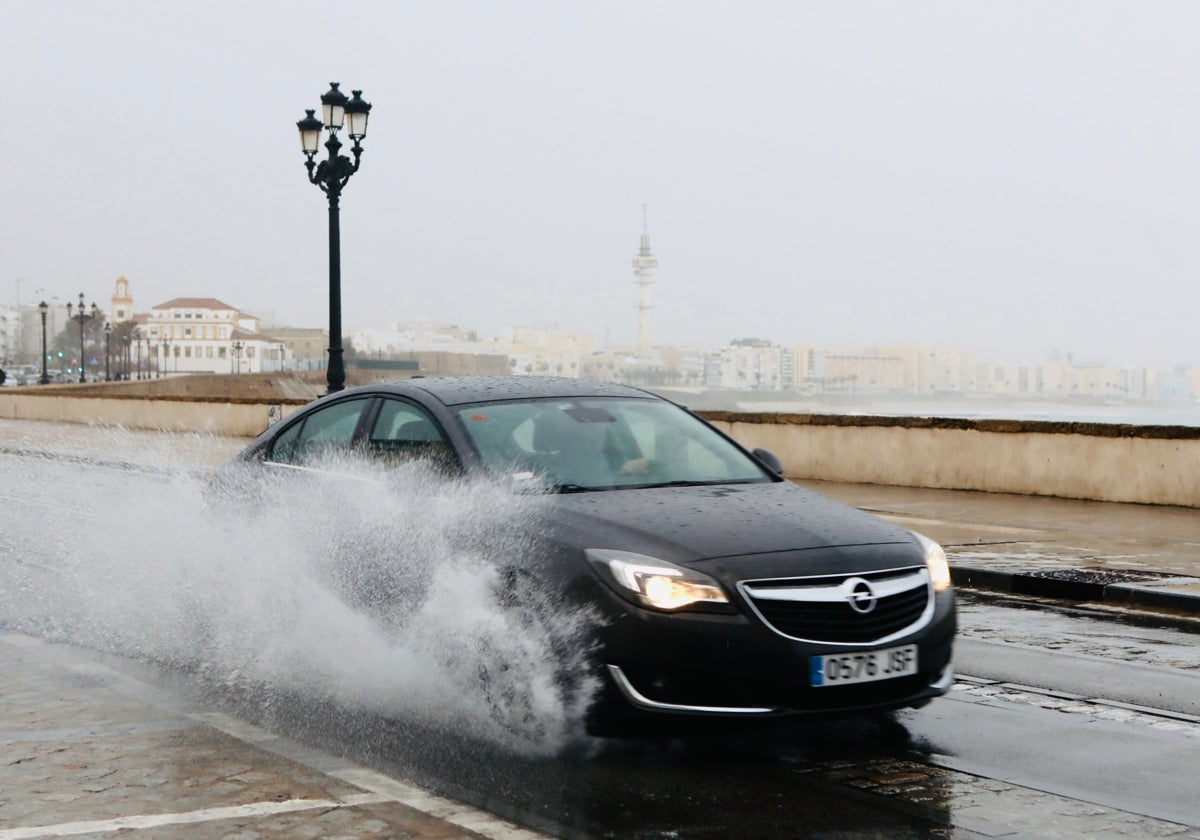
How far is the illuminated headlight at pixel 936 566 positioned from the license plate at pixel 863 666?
38cm

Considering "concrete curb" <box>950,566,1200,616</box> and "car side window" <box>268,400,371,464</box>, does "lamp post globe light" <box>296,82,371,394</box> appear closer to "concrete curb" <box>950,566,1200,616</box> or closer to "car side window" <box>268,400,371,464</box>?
"concrete curb" <box>950,566,1200,616</box>

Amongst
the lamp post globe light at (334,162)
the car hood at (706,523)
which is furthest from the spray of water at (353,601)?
the lamp post globe light at (334,162)

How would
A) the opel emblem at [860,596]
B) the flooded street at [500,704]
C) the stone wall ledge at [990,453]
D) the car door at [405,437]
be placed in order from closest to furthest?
the flooded street at [500,704] < the opel emblem at [860,596] < the car door at [405,437] < the stone wall ledge at [990,453]

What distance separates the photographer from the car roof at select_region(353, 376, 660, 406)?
710 cm

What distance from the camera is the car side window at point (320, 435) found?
7445 millimetres

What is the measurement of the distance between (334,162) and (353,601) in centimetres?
1831

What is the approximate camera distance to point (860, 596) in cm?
562

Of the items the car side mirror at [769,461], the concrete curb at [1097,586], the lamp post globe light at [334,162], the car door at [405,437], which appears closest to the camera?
the car door at [405,437]

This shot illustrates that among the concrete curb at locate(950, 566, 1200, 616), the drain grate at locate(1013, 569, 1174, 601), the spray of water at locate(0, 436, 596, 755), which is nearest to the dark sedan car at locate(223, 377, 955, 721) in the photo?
the spray of water at locate(0, 436, 596, 755)

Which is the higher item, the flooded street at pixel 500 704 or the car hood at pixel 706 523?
the car hood at pixel 706 523

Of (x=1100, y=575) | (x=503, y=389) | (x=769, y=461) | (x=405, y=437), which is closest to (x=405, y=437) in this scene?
(x=405, y=437)

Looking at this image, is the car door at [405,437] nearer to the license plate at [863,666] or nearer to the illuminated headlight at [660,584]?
the illuminated headlight at [660,584]

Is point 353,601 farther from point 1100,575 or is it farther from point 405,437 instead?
point 1100,575

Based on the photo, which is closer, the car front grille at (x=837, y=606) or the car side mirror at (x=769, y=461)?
the car front grille at (x=837, y=606)
